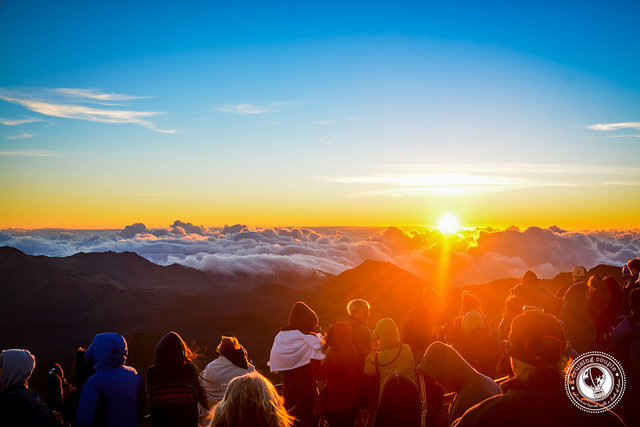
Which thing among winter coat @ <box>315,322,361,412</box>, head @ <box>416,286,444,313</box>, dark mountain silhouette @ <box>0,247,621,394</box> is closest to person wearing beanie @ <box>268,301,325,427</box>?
winter coat @ <box>315,322,361,412</box>

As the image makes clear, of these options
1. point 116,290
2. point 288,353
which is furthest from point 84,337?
point 288,353

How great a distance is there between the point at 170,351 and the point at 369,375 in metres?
2.29

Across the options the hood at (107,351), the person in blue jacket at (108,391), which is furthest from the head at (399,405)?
the hood at (107,351)

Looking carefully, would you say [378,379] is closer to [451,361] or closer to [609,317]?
[451,361]

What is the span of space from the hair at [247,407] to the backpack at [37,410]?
214 cm

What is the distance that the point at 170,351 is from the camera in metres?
4.65

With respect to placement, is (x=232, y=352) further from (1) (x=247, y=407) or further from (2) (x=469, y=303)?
(2) (x=469, y=303)

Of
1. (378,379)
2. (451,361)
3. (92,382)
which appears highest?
(451,361)

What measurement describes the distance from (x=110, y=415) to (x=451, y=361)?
10.4 feet

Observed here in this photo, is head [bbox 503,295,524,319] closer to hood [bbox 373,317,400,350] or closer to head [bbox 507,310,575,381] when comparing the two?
hood [bbox 373,317,400,350]

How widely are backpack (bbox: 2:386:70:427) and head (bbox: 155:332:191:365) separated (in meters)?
0.99

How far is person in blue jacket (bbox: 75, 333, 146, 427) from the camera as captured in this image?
4.25 metres

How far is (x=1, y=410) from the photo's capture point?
3943 mm

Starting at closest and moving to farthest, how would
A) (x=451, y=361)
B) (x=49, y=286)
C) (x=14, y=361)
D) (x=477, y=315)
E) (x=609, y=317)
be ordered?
(x=451, y=361) < (x=14, y=361) < (x=477, y=315) < (x=609, y=317) < (x=49, y=286)
